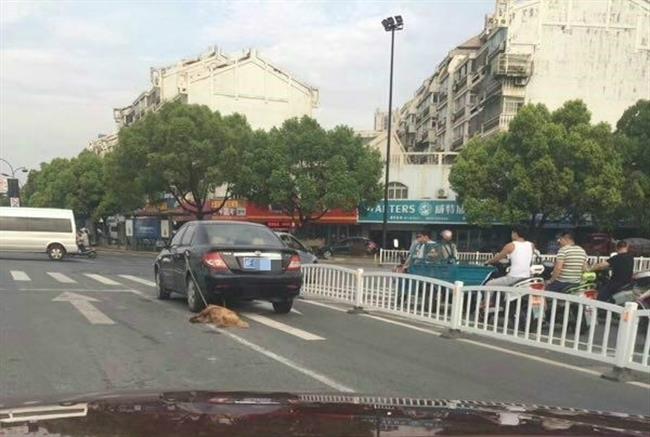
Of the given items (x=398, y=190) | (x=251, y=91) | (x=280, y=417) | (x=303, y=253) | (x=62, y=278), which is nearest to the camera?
(x=280, y=417)

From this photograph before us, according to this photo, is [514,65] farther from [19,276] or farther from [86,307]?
[86,307]

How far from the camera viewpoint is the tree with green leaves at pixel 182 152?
4053 centimetres

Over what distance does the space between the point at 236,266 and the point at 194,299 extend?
1.09 metres

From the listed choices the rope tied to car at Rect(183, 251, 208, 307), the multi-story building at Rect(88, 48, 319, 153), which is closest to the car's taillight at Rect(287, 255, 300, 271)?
the rope tied to car at Rect(183, 251, 208, 307)

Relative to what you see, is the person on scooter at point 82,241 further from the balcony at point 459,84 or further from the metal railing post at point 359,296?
the balcony at point 459,84

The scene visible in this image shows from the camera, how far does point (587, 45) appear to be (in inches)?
1836

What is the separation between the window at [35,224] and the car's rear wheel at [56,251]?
29.0 inches

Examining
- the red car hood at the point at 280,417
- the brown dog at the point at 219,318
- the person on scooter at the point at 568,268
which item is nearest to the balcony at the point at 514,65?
the person on scooter at the point at 568,268

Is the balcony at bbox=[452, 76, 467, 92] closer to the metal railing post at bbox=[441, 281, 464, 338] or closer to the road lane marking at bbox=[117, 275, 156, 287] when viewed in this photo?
the road lane marking at bbox=[117, 275, 156, 287]

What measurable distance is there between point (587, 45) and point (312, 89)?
83.3 ft

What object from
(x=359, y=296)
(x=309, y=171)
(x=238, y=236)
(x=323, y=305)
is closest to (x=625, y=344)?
(x=359, y=296)

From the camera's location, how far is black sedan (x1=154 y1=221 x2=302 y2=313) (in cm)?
1080

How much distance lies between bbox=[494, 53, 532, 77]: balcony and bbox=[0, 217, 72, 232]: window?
30.4 metres

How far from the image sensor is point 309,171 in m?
41.1
